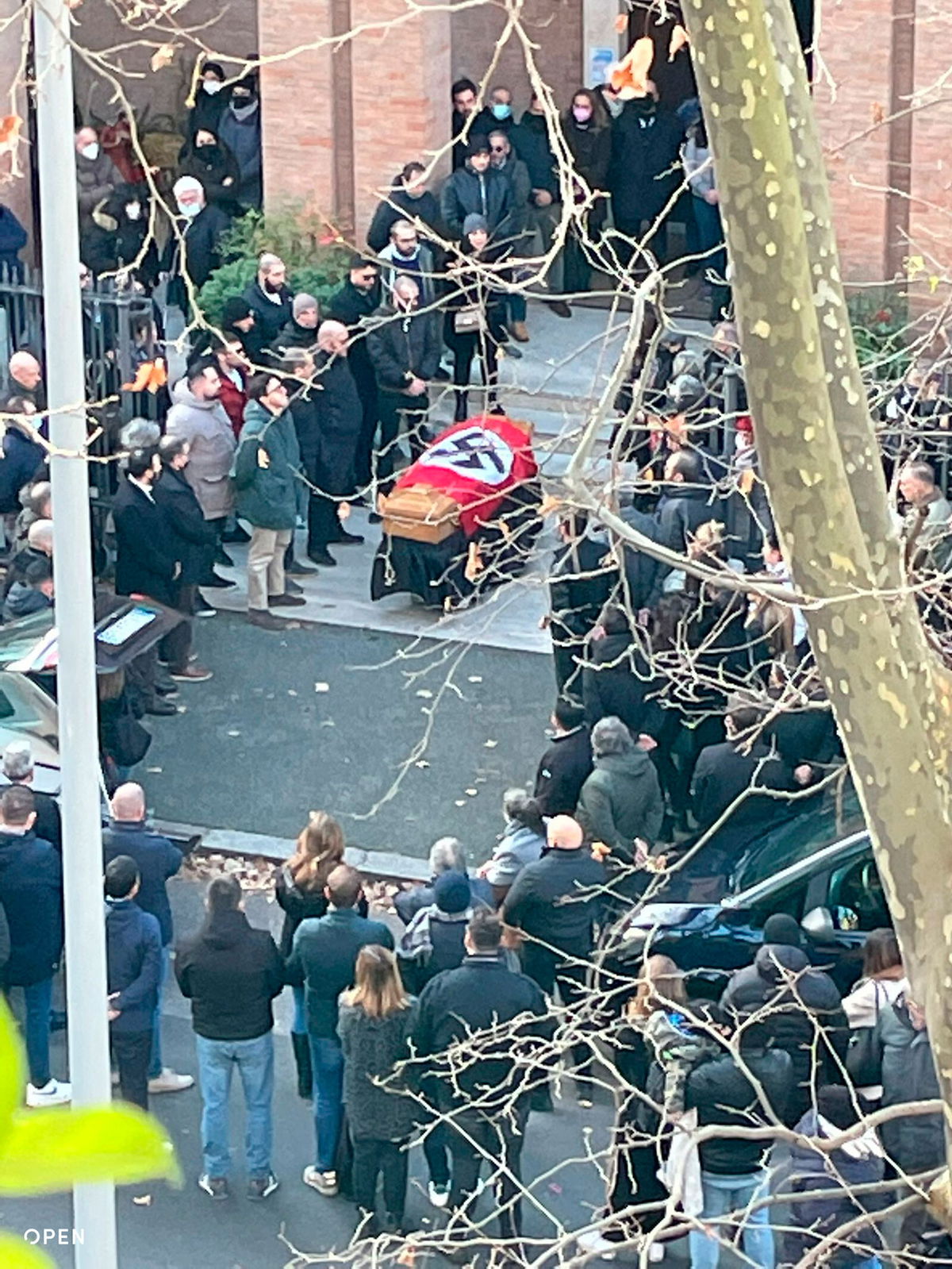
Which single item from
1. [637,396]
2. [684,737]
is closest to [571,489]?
[637,396]

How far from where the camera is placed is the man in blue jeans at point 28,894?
364 inches

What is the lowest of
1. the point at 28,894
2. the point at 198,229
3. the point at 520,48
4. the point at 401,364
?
the point at 28,894

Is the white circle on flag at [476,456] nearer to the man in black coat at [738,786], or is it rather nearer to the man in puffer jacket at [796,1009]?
the man in black coat at [738,786]

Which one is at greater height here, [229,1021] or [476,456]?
[476,456]

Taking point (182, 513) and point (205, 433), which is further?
point (205, 433)

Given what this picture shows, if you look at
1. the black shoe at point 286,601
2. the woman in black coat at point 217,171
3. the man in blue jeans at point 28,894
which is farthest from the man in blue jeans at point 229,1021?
the woman in black coat at point 217,171

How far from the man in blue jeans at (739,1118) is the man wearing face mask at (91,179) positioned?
11169mm

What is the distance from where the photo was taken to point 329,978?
8891 mm

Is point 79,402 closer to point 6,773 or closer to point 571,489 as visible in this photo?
point 571,489

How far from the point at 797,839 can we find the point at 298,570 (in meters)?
6.10

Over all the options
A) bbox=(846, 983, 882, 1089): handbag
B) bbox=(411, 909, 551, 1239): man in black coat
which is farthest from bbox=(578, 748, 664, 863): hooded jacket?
bbox=(846, 983, 882, 1089): handbag

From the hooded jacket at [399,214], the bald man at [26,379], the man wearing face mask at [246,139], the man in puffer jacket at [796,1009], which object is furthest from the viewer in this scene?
the man wearing face mask at [246,139]

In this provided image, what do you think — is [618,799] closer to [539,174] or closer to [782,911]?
[782,911]

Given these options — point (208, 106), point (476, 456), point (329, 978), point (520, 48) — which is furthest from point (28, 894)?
point (520, 48)
